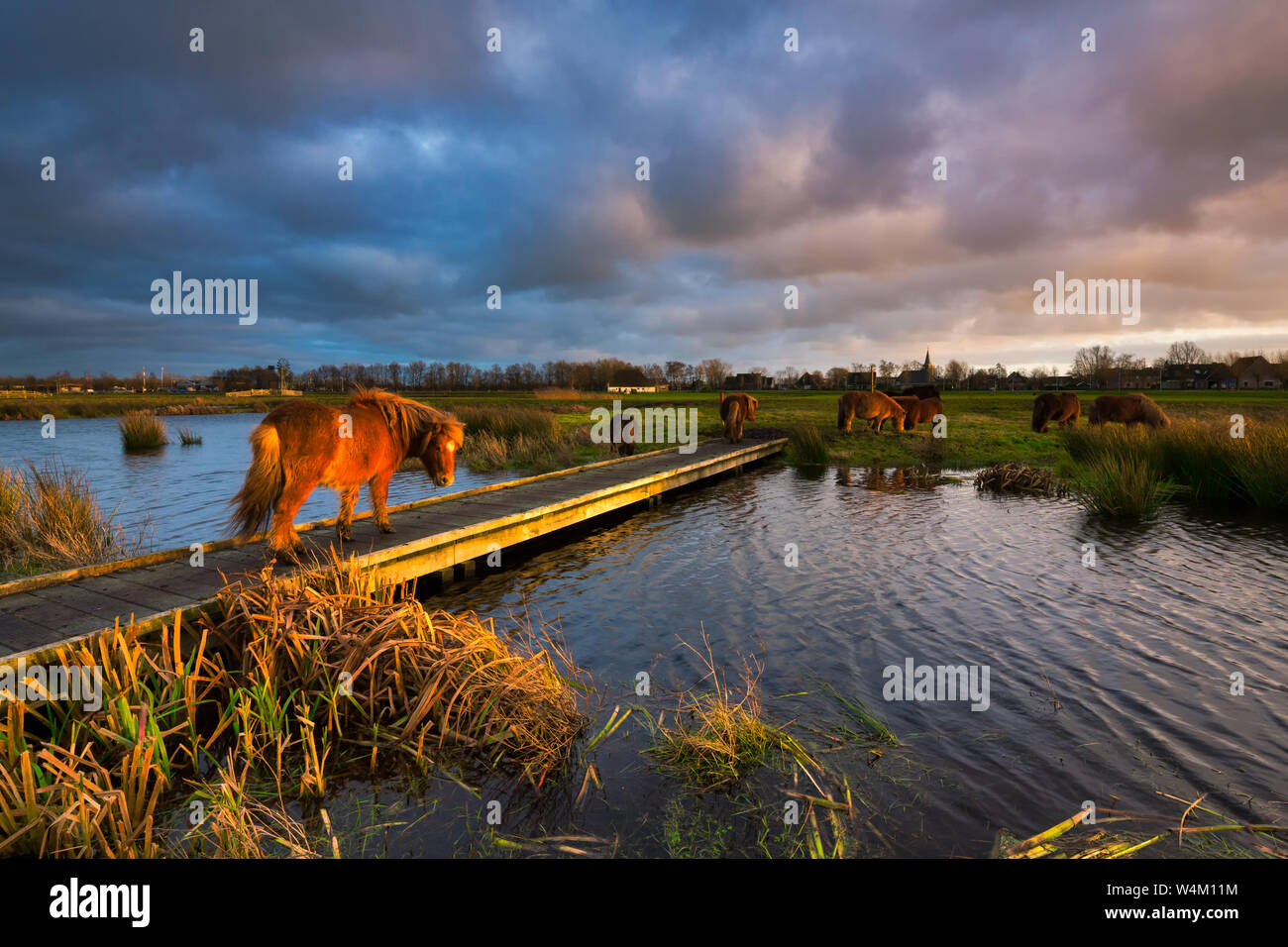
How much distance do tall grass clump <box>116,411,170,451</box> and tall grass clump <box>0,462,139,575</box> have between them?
18948 millimetres

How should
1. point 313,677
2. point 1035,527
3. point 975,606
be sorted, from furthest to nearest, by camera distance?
point 1035,527, point 975,606, point 313,677

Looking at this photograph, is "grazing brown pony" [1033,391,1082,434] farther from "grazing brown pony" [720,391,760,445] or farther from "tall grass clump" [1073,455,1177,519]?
"tall grass clump" [1073,455,1177,519]

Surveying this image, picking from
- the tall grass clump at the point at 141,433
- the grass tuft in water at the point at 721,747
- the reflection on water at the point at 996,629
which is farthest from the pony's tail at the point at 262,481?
the tall grass clump at the point at 141,433

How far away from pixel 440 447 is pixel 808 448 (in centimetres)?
1772

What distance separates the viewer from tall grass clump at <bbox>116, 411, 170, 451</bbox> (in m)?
26.2

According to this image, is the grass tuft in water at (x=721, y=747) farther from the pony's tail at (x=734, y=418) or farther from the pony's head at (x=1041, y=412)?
the pony's head at (x=1041, y=412)

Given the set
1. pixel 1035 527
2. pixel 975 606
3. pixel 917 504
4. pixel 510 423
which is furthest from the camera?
pixel 510 423

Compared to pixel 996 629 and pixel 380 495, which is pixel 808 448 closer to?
pixel 996 629

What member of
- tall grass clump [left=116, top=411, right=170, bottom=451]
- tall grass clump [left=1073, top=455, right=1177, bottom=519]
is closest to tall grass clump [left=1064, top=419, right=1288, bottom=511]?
tall grass clump [left=1073, top=455, right=1177, bottom=519]

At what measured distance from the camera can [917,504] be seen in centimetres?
1481
